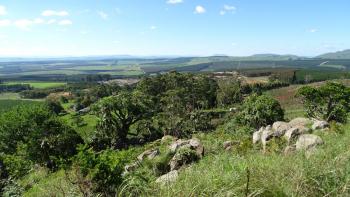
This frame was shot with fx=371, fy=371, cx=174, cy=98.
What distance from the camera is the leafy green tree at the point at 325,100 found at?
44500mm

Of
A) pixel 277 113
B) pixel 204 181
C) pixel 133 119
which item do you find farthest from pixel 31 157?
pixel 204 181

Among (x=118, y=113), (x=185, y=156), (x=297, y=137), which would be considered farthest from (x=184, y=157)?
(x=118, y=113)

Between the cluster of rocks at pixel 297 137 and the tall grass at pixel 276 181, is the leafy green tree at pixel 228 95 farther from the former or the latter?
the tall grass at pixel 276 181

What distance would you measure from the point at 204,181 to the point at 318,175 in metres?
1.82

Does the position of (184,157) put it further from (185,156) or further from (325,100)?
(325,100)

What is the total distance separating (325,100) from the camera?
45.9 meters

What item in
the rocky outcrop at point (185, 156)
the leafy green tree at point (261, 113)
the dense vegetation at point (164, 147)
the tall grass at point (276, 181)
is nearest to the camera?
the tall grass at point (276, 181)

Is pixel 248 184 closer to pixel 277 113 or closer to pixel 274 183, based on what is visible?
pixel 274 183

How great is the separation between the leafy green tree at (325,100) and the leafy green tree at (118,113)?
23.4 metres

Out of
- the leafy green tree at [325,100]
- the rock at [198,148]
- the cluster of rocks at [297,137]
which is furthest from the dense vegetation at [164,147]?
the cluster of rocks at [297,137]

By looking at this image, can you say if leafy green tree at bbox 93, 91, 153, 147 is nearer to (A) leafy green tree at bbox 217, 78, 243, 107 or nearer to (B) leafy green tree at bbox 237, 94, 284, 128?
(B) leafy green tree at bbox 237, 94, 284, 128

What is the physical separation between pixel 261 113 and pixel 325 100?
798 centimetres

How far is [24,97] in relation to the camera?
168 m

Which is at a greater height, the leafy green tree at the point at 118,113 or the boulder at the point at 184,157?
the boulder at the point at 184,157
